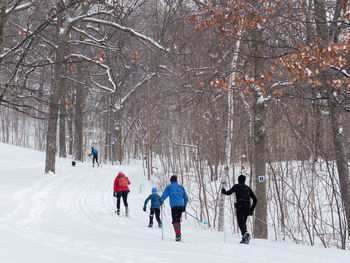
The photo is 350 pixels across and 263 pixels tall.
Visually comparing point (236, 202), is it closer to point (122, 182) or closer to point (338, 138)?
point (338, 138)

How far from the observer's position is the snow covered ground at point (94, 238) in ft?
→ 23.7

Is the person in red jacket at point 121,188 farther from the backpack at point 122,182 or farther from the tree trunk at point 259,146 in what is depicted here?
the tree trunk at point 259,146

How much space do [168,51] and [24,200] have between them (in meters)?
7.76

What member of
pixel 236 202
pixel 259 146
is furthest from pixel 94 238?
pixel 259 146

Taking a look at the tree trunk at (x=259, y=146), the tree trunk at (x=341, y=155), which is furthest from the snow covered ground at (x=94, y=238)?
the tree trunk at (x=341, y=155)

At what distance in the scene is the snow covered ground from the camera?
7.21m

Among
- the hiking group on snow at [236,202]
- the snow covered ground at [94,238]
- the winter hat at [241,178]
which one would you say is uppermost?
the winter hat at [241,178]

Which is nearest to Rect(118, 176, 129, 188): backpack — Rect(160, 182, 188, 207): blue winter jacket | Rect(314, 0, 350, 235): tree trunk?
Rect(160, 182, 188, 207): blue winter jacket

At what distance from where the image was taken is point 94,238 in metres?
9.01

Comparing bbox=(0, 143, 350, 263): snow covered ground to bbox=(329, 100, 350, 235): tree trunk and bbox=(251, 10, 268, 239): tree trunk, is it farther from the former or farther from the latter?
bbox=(329, 100, 350, 235): tree trunk

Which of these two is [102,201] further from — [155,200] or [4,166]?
[4,166]

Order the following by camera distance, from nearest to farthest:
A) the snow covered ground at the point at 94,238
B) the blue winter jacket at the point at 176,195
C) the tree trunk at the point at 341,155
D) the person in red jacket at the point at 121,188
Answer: the snow covered ground at the point at 94,238 → the tree trunk at the point at 341,155 → the blue winter jacket at the point at 176,195 → the person in red jacket at the point at 121,188

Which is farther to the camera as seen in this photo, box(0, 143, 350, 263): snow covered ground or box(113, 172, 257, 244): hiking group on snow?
box(113, 172, 257, 244): hiking group on snow

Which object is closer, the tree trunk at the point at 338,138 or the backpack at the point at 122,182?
the tree trunk at the point at 338,138
